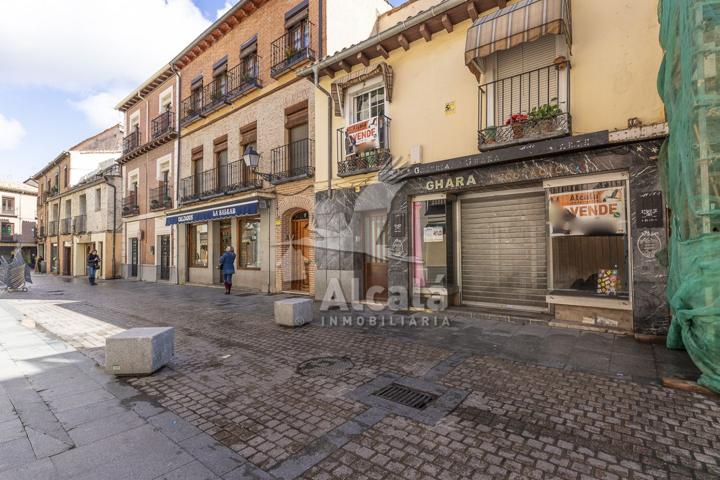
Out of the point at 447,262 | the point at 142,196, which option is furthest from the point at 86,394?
the point at 142,196

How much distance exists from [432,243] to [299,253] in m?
5.35

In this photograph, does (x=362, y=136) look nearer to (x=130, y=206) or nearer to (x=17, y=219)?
(x=130, y=206)

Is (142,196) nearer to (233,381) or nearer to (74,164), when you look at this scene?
(74,164)

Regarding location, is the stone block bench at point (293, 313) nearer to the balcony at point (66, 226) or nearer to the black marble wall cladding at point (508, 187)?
the black marble wall cladding at point (508, 187)

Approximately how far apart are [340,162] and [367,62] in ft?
Result: 8.98

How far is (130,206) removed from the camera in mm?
19781

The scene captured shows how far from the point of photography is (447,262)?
8047 mm

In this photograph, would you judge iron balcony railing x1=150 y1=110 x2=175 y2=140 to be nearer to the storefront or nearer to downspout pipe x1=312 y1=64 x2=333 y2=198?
the storefront

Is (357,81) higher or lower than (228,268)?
higher

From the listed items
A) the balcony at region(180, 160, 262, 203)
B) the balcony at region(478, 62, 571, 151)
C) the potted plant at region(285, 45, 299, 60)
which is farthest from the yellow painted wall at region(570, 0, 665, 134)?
the balcony at region(180, 160, 262, 203)

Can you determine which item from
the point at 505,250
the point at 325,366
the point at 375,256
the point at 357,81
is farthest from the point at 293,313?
the point at 357,81

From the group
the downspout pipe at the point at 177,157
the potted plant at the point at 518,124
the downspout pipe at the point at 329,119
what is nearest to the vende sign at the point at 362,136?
the downspout pipe at the point at 329,119

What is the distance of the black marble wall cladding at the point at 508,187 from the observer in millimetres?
5570

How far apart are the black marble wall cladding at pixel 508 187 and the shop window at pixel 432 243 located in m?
0.23
